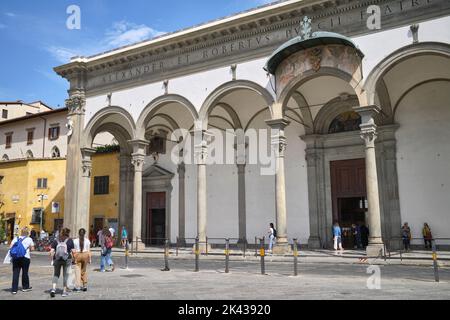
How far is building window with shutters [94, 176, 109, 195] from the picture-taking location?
1081 inches

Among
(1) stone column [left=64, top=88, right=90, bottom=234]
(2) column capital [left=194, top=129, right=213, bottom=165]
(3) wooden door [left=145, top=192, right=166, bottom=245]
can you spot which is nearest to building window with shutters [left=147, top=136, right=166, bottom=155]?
(3) wooden door [left=145, top=192, right=166, bottom=245]

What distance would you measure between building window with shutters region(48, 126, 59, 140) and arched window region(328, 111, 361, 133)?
25.3m

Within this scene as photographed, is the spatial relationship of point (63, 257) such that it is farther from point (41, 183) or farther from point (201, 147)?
point (41, 183)

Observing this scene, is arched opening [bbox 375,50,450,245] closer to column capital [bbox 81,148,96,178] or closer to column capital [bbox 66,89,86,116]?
column capital [bbox 81,148,96,178]

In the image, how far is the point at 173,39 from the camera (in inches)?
802

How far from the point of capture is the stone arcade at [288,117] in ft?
52.6

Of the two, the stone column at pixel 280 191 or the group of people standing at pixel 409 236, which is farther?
the group of people standing at pixel 409 236

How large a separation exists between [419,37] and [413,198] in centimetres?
682

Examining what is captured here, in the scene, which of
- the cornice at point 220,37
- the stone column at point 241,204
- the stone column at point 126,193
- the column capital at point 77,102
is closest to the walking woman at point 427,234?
the cornice at point 220,37

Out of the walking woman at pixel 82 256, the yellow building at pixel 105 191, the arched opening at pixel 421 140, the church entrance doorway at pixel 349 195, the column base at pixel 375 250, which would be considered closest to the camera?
the walking woman at pixel 82 256

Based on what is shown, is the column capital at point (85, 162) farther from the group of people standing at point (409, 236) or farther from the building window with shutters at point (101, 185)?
the group of people standing at point (409, 236)

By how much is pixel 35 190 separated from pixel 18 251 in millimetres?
23328

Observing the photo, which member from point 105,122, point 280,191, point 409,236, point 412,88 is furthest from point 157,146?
point 409,236

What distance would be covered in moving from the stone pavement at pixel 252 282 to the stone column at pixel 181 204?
333 inches
